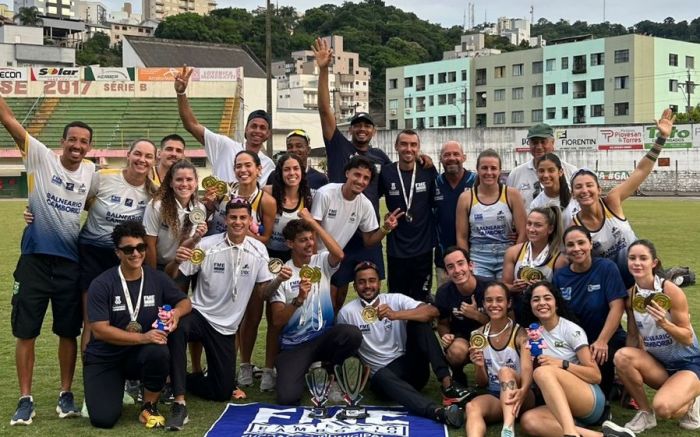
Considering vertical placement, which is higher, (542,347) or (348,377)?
(542,347)

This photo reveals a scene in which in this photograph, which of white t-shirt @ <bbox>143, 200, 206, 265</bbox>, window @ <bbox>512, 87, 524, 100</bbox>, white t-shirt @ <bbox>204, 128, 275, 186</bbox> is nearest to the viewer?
white t-shirt @ <bbox>143, 200, 206, 265</bbox>

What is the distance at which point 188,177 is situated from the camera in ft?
19.7

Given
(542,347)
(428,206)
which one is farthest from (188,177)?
(542,347)

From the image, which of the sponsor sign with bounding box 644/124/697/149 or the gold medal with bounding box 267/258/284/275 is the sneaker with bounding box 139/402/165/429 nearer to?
the gold medal with bounding box 267/258/284/275

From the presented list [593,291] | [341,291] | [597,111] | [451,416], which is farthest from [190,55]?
[451,416]

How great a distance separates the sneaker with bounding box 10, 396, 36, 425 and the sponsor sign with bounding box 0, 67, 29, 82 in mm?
52364

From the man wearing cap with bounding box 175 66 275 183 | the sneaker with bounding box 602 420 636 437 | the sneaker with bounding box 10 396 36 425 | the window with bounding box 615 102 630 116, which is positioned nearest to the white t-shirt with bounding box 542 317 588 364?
the sneaker with bounding box 602 420 636 437

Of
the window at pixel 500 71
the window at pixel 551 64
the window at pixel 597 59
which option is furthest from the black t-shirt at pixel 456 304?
the window at pixel 500 71

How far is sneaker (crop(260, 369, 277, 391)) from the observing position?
6.52 meters

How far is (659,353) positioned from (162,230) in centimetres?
396

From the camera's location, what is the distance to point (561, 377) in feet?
16.6

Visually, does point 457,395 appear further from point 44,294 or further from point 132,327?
point 44,294

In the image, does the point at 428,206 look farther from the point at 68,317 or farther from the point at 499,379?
the point at 68,317

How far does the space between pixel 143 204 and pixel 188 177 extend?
463 mm
